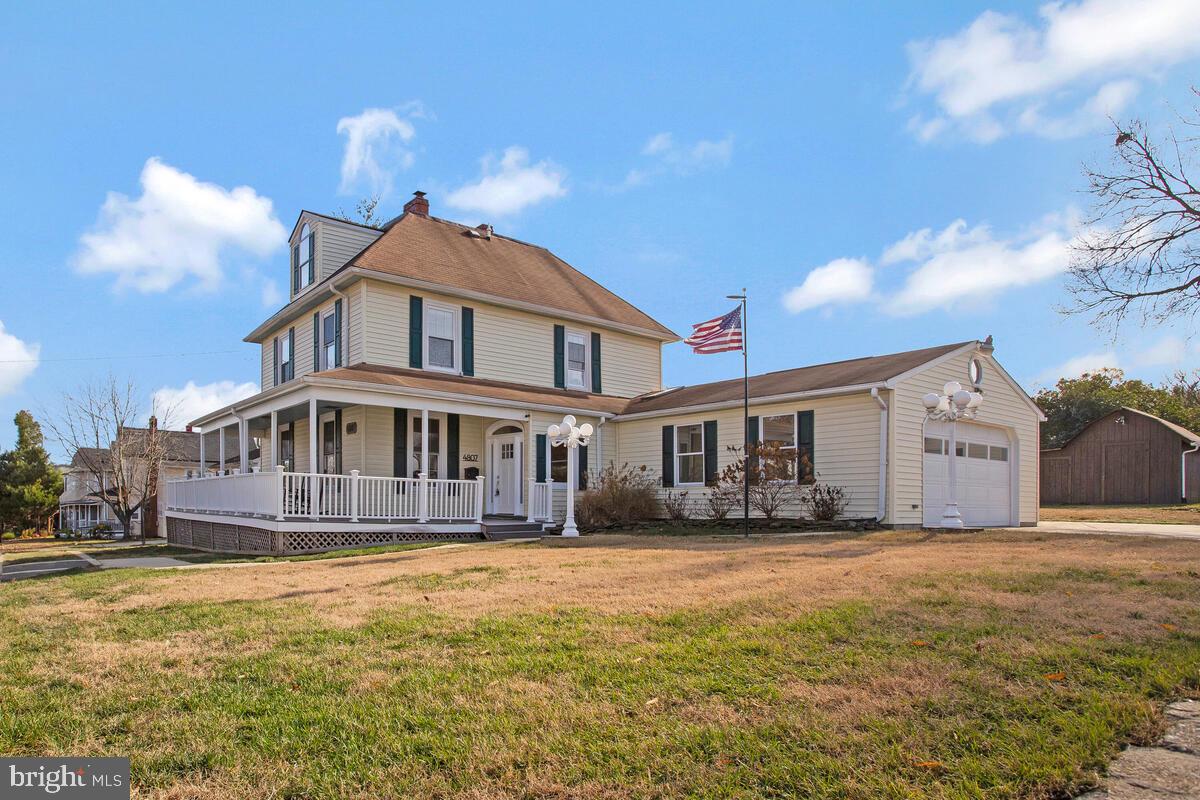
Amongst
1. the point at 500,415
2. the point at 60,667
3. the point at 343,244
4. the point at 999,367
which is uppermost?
the point at 343,244

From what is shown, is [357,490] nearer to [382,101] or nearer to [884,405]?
[382,101]

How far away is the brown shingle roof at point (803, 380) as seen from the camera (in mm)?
16234

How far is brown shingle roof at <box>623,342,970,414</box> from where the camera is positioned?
53.3 feet

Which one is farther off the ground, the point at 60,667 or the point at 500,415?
the point at 500,415

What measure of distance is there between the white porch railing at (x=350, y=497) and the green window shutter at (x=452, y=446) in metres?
1.47

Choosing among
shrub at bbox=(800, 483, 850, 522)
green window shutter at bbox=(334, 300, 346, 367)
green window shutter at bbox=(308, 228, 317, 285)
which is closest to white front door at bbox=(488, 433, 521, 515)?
green window shutter at bbox=(334, 300, 346, 367)

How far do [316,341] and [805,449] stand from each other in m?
12.2

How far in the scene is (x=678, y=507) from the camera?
731 inches

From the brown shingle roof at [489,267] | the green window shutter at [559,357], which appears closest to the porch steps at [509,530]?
the green window shutter at [559,357]

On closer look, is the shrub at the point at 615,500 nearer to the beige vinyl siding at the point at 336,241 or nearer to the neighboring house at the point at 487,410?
the neighboring house at the point at 487,410

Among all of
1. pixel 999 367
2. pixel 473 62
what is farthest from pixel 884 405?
pixel 473 62

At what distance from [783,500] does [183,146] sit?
14.9 m

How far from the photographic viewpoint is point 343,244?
21.1m

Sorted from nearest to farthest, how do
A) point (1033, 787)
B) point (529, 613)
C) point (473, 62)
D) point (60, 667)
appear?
point (1033, 787), point (60, 667), point (529, 613), point (473, 62)
